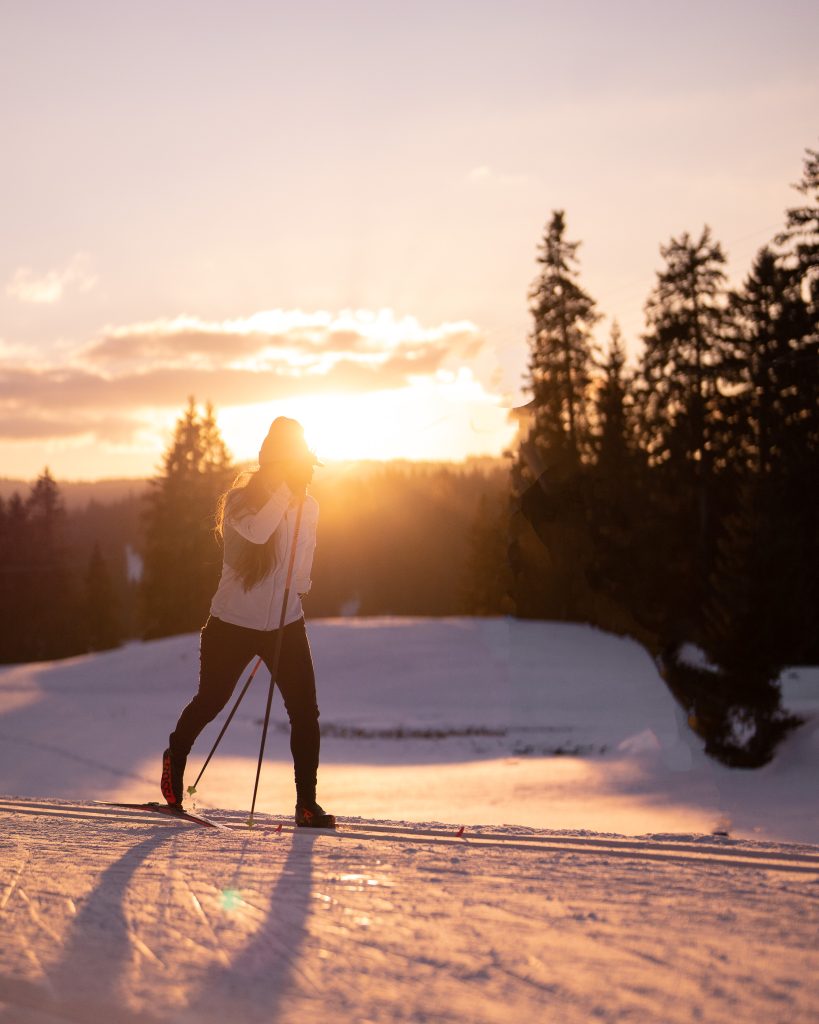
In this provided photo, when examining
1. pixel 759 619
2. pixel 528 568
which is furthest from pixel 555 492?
pixel 759 619

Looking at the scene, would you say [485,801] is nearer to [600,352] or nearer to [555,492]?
[555,492]

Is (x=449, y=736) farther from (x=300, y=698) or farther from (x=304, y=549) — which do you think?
(x=304, y=549)

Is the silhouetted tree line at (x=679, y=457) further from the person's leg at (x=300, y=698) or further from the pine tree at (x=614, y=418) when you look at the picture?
the person's leg at (x=300, y=698)

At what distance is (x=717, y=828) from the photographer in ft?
44.7

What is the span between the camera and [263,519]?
585 centimetres

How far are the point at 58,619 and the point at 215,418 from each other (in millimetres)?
17725

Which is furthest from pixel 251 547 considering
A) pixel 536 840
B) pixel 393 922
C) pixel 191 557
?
pixel 191 557

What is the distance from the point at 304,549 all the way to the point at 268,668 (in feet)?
2.21

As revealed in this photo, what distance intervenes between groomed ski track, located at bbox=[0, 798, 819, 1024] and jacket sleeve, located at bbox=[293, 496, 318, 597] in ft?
4.53

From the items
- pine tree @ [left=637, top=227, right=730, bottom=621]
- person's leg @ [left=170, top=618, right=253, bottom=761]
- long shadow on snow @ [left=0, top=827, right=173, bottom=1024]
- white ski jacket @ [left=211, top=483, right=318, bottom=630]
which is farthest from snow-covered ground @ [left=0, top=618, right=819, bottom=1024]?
pine tree @ [left=637, top=227, right=730, bottom=621]

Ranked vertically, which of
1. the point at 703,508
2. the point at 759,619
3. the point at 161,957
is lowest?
the point at 161,957

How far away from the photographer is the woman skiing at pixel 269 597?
5902 millimetres

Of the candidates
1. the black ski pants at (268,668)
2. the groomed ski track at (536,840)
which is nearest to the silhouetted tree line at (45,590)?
the groomed ski track at (536,840)

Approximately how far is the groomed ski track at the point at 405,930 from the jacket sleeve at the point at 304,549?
138 centimetres
